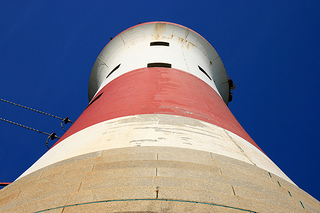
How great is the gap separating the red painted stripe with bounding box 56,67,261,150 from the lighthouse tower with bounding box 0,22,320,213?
24 millimetres

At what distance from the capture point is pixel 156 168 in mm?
3523

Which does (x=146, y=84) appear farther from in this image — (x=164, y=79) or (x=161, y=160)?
(x=161, y=160)

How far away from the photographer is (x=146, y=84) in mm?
7062

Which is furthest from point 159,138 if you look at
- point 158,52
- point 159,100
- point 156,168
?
point 158,52

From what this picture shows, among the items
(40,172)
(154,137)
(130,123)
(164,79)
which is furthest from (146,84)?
(40,172)

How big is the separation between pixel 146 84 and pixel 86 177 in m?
3.81

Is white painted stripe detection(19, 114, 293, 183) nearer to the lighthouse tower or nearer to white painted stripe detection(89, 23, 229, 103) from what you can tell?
the lighthouse tower

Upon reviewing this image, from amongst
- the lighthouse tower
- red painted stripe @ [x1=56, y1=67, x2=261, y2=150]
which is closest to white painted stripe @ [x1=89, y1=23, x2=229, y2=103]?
red painted stripe @ [x1=56, y1=67, x2=261, y2=150]

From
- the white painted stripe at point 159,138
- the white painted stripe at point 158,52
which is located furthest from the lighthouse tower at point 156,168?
the white painted stripe at point 158,52

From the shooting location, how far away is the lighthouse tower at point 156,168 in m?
2.98

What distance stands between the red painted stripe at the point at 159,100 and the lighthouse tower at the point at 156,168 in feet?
0.08

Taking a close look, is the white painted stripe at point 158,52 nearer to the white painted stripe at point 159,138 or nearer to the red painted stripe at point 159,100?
the red painted stripe at point 159,100

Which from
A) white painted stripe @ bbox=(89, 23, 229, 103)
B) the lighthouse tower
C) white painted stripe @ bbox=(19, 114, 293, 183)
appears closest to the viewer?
the lighthouse tower

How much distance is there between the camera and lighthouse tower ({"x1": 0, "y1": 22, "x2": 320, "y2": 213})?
298 cm
